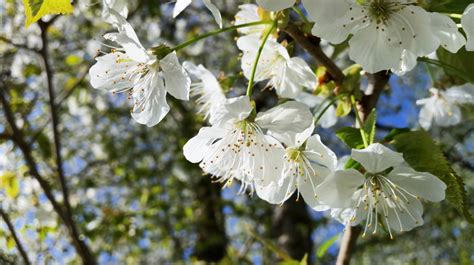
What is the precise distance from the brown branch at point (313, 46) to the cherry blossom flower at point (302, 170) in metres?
0.18

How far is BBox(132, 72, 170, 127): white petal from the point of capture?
39.9 inches

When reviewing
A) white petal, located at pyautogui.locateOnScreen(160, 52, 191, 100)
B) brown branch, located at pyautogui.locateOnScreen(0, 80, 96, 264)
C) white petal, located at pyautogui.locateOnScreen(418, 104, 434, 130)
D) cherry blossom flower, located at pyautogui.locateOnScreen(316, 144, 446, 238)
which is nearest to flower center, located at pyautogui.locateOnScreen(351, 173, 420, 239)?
cherry blossom flower, located at pyautogui.locateOnScreen(316, 144, 446, 238)

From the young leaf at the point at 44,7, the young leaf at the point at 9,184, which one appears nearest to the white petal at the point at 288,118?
the young leaf at the point at 44,7

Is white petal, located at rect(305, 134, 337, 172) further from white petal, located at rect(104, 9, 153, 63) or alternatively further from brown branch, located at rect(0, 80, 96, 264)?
brown branch, located at rect(0, 80, 96, 264)

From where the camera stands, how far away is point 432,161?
2.98 feet

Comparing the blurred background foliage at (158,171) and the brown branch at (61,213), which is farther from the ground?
the brown branch at (61,213)

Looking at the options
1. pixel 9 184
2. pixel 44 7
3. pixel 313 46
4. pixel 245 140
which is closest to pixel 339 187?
pixel 245 140

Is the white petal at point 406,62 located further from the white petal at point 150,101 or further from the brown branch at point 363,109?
the white petal at point 150,101

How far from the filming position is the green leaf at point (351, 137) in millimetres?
956

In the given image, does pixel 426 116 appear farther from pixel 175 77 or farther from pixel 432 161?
pixel 175 77

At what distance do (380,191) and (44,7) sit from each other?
625mm

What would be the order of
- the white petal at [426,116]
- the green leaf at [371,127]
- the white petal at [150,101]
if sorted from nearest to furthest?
the green leaf at [371,127] → the white petal at [150,101] → the white petal at [426,116]

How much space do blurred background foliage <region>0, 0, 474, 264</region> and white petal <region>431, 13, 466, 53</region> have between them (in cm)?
194

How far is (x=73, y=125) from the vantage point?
517 centimetres
